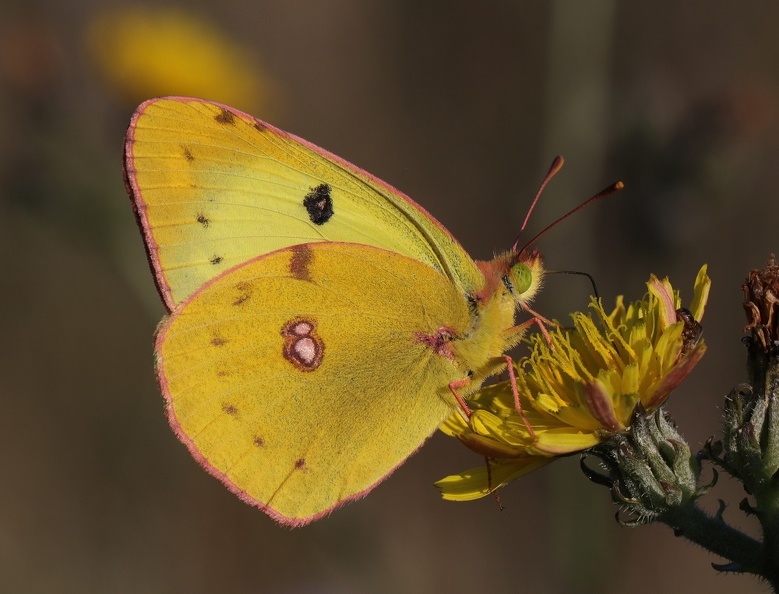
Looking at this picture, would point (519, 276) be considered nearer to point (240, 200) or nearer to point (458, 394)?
point (458, 394)

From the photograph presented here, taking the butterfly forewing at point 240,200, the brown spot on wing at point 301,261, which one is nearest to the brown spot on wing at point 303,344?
the brown spot on wing at point 301,261

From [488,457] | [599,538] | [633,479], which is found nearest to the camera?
[633,479]

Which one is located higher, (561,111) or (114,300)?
(561,111)

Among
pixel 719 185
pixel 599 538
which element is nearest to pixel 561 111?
pixel 719 185

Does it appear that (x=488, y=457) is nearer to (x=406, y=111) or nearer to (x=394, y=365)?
(x=394, y=365)

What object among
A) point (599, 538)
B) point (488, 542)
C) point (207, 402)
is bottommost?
point (488, 542)

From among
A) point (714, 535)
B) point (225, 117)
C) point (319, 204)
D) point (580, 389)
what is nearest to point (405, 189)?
point (319, 204)

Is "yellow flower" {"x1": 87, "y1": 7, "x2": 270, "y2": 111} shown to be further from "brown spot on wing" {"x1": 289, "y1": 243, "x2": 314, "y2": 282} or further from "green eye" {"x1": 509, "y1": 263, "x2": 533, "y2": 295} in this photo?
"green eye" {"x1": 509, "y1": 263, "x2": 533, "y2": 295}
